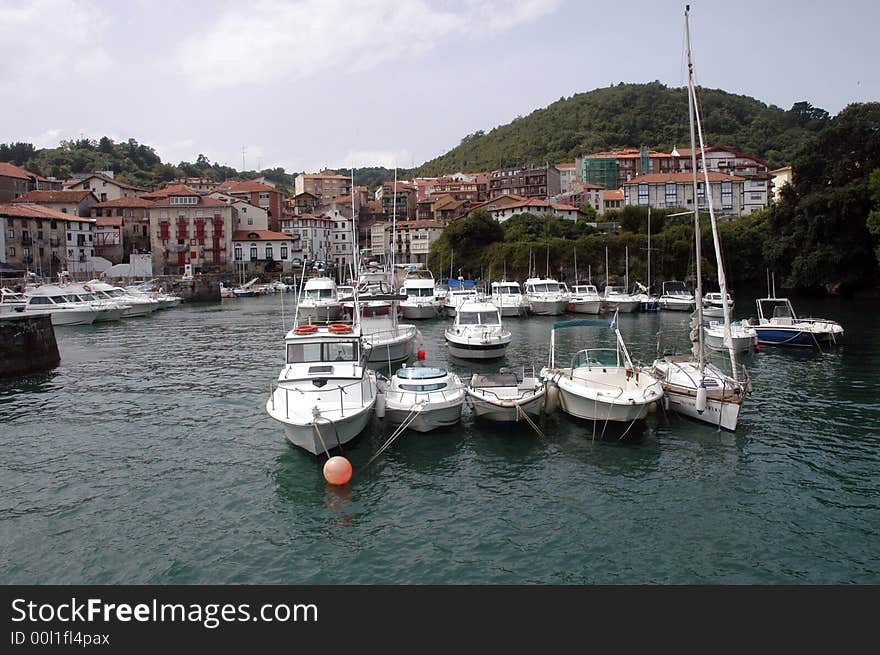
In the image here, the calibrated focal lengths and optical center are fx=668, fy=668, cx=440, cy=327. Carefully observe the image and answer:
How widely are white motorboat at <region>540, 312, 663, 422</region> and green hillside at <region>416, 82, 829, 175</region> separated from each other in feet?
513

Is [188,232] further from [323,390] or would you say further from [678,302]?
[323,390]

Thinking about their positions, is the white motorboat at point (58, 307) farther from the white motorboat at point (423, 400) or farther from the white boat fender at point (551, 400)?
the white boat fender at point (551, 400)

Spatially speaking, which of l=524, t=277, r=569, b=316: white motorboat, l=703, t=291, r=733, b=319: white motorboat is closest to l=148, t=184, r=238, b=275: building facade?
l=524, t=277, r=569, b=316: white motorboat

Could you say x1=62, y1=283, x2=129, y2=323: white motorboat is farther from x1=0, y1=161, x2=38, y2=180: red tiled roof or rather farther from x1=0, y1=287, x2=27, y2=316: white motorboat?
x1=0, y1=161, x2=38, y2=180: red tiled roof

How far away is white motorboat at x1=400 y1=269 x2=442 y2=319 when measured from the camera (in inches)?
2408

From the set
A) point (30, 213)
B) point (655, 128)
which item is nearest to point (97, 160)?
point (30, 213)

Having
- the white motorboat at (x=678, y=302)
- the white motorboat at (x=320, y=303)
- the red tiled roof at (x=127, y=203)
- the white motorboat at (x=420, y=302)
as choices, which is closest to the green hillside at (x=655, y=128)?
the red tiled roof at (x=127, y=203)

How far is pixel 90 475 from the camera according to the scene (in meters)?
18.9

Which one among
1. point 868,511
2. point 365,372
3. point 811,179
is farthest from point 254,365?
point 811,179

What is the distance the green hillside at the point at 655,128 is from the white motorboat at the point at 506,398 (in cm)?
15769

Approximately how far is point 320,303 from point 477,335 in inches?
953

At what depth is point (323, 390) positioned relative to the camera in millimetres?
20609

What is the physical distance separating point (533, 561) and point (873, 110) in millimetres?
75638
